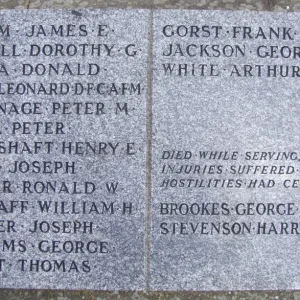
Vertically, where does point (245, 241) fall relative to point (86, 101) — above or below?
below

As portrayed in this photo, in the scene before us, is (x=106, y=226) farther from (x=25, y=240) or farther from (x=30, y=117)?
(x=30, y=117)

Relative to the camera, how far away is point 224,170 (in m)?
3.66

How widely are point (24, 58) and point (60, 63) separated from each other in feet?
0.93

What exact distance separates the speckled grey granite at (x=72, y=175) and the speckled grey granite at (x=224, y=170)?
192mm

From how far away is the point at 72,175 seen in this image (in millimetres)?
3662

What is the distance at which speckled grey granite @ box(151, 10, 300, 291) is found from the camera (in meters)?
3.65

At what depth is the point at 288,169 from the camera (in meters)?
3.66

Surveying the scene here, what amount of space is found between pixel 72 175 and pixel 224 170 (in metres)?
1.17

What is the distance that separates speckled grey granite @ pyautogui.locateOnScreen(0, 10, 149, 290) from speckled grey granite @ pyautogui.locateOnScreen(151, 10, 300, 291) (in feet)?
0.63

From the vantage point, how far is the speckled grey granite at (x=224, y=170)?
365 centimetres

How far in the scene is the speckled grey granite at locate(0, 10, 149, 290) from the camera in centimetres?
365

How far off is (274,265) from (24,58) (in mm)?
2507

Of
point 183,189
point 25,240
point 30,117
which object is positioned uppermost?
point 30,117

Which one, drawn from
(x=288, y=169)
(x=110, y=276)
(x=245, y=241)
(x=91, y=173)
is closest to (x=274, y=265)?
(x=245, y=241)
